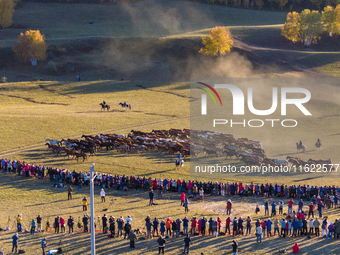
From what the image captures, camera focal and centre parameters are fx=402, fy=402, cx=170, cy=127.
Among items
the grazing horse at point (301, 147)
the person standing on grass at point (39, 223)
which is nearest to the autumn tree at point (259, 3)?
the grazing horse at point (301, 147)

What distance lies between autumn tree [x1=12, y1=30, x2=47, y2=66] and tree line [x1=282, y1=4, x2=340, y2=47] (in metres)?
68.5

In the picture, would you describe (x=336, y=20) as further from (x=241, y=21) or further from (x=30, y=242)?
(x=30, y=242)

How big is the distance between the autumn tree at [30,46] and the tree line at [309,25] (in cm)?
6850

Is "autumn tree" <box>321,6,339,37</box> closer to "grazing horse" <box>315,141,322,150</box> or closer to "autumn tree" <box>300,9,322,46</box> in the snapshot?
"autumn tree" <box>300,9,322,46</box>

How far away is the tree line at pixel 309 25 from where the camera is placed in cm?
11488

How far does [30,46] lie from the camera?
99688 millimetres

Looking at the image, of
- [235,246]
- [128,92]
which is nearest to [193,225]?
[235,246]

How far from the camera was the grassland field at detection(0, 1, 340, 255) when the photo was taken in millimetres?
31047

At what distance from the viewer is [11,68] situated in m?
101

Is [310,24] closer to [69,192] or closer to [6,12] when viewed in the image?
[6,12]

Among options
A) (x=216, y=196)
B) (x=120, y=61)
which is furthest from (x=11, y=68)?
(x=216, y=196)

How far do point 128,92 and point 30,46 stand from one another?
3410cm

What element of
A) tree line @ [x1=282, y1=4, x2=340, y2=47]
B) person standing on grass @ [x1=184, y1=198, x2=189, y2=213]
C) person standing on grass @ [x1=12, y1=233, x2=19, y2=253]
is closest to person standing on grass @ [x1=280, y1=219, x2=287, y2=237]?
person standing on grass @ [x1=184, y1=198, x2=189, y2=213]

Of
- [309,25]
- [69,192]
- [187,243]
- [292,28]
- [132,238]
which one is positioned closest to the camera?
[187,243]
